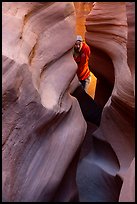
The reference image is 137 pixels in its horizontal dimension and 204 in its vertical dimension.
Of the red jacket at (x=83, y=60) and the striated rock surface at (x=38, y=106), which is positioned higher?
the striated rock surface at (x=38, y=106)

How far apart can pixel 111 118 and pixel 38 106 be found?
3.48 ft

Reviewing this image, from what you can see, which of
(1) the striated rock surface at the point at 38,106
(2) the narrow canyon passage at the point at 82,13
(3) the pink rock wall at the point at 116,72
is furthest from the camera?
(2) the narrow canyon passage at the point at 82,13

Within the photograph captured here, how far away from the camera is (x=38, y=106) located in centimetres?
145

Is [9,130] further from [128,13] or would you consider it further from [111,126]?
[111,126]

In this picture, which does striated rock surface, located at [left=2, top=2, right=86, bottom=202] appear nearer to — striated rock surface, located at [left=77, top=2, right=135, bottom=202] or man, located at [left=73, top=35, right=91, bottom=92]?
striated rock surface, located at [left=77, top=2, right=135, bottom=202]

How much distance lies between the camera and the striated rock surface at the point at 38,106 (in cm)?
129

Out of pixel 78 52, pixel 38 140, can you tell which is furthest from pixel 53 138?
pixel 78 52

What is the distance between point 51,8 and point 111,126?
928mm

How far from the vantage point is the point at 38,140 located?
1488mm

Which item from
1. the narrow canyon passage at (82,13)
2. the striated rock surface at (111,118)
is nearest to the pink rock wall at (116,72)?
the striated rock surface at (111,118)

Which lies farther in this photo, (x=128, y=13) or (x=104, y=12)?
(x=104, y=12)

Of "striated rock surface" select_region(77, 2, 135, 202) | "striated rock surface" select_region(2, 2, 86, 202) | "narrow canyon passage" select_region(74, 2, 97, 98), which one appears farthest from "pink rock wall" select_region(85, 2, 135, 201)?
"narrow canyon passage" select_region(74, 2, 97, 98)

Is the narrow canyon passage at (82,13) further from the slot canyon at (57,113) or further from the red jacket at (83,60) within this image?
the slot canyon at (57,113)

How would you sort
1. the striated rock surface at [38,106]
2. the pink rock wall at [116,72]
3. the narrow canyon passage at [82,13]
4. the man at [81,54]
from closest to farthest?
the striated rock surface at [38,106]
the pink rock wall at [116,72]
the man at [81,54]
the narrow canyon passage at [82,13]
